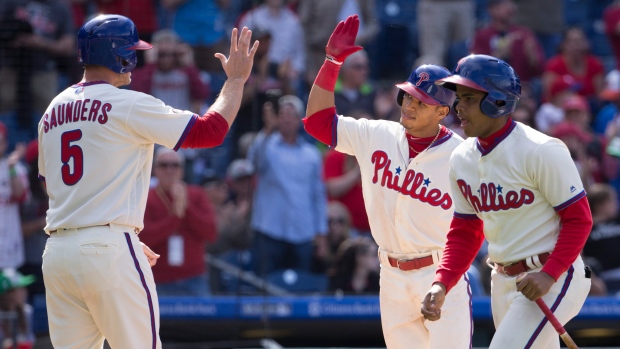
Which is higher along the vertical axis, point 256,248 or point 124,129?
point 124,129

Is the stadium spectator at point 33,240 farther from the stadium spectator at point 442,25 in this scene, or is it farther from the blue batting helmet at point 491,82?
the blue batting helmet at point 491,82

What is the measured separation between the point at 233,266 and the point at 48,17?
2.65m

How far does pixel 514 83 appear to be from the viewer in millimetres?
3930

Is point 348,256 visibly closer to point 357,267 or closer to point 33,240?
point 357,267

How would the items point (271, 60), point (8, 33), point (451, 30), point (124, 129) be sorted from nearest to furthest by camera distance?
point (124, 129) → point (8, 33) → point (271, 60) → point (451, 30)

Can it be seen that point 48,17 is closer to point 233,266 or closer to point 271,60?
point 271,60

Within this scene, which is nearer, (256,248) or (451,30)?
(256,248)

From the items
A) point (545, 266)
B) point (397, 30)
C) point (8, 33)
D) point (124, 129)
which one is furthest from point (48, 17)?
point (545, 266)

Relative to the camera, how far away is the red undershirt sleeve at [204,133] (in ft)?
13.6

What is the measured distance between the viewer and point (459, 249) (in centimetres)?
409

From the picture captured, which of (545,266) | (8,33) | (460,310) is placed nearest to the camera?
(545,266)

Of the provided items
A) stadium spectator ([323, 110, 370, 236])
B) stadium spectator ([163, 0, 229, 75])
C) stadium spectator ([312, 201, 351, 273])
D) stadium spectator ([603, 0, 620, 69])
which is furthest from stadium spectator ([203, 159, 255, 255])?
stadium spectator ([603, 0, 620, 69])

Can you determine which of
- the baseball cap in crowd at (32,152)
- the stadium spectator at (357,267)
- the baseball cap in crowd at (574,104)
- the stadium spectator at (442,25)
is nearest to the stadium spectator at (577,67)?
the baseball cap in crowd at (574,104)

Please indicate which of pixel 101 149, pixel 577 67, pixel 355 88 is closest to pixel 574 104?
pixel 577 67
